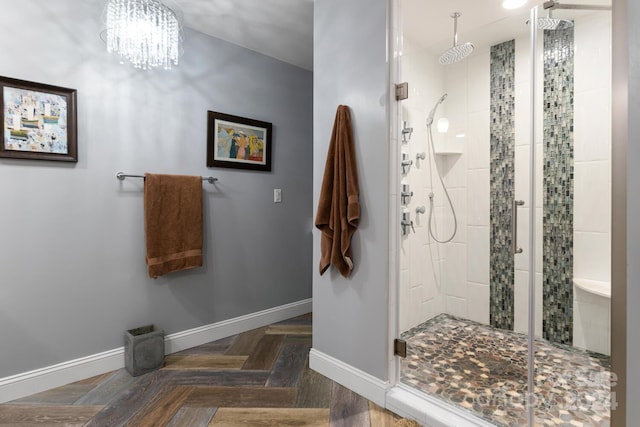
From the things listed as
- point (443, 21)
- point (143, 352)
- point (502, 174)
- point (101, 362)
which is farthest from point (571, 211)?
point (101, 362)

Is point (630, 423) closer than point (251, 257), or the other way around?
point (630, 423)

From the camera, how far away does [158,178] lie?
2.23 meters

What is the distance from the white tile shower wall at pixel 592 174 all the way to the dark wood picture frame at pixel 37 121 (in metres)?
2.59

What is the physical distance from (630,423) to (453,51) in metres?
1.72

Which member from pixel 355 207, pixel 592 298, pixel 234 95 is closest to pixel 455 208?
pixel 355 207

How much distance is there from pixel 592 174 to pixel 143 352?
8.34 ft

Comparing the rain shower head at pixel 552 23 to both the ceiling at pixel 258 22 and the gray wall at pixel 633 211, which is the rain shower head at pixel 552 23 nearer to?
the gray wall at pixel 633 211

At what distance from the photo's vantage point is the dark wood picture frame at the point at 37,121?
5.76 feet

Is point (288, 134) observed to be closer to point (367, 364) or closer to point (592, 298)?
point (367, 364)

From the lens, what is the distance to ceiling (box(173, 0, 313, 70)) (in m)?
2.16

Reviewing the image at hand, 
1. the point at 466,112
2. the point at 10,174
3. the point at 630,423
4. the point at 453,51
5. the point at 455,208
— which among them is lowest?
the point at 630,423

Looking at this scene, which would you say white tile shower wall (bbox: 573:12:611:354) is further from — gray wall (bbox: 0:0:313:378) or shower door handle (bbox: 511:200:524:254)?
gray wall (bbox: 0:0:313:378)

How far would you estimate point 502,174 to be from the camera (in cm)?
168

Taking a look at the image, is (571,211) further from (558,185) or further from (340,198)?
(340,198)
